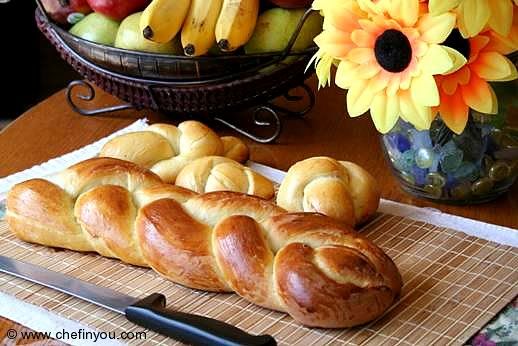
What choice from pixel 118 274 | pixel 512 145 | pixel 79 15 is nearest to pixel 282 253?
pixel 118 274

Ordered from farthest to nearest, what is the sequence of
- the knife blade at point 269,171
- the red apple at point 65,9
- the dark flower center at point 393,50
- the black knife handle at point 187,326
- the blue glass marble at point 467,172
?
1. the red apple at point 65,9
2. the knife blade at point 269,171
3. the blue glass marble at point 467,172
4. the dark flower center at point 393,50
5. the black knife handle at point 187,326

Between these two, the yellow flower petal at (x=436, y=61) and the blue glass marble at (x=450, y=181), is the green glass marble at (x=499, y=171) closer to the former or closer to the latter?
the blue glass marble at (x=450, y=181)

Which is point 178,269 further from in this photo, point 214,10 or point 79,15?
point 79,15

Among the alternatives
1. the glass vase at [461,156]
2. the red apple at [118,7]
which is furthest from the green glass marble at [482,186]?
the red apple at [118,7]

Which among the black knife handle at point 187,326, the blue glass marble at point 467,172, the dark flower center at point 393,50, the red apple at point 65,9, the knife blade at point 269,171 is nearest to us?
the black knife handle at point 187,326

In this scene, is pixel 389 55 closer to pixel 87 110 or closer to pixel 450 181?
pixel 450 181

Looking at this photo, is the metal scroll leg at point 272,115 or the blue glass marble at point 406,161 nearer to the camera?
the blue glass marble at point 406,161

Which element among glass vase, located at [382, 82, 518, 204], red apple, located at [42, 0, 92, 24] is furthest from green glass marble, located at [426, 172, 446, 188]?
red apple, located at [42, 0, 92, 24]
